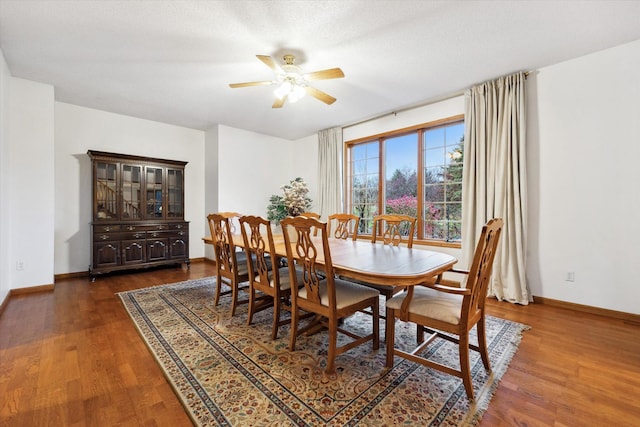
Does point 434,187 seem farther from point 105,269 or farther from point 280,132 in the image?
point 105,269

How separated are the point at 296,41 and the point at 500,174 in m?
2.71

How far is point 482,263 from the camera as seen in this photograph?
163 cm

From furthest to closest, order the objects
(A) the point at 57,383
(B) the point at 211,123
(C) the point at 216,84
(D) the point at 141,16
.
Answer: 1. (B) the point at 211,123
2. (C) the point at 216,84
3. (D) the point at 141,16
4. (A) the point at 57,383

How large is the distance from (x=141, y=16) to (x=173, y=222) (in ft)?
10.6

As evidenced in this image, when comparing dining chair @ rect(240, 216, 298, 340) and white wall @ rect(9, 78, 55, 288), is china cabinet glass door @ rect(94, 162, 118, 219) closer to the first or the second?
white wall @ rect(9, 78, 55, 288)

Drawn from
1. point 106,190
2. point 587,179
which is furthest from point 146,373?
point 587,179

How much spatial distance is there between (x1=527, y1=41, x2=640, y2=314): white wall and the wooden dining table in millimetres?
1888

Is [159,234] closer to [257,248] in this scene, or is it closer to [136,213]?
[136,213]

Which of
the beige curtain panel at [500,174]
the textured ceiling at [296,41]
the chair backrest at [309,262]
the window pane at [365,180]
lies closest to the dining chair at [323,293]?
the chair backrest at [309,262]

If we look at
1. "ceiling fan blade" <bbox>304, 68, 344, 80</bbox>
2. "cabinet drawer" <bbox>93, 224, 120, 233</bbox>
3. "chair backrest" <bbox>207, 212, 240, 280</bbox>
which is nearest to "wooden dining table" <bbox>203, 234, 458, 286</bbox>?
"chair backrest" <bbox>207, 212, 240, 280</bbox>

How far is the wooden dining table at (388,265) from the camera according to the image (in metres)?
1.55

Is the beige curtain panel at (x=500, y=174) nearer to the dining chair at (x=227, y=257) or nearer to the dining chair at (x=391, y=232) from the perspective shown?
the dining chair at (x=391, y=232)

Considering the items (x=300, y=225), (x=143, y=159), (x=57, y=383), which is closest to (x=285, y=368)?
(x=300, y=225)

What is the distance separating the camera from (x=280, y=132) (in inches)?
224
